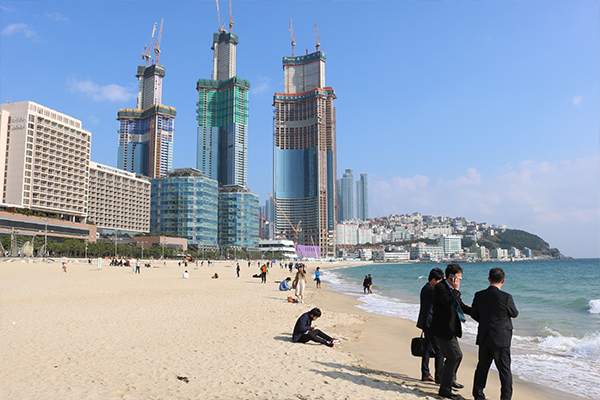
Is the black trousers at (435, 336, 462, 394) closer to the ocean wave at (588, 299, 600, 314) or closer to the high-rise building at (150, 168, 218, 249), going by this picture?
the ocean wave at (588, 299, 600, 314)

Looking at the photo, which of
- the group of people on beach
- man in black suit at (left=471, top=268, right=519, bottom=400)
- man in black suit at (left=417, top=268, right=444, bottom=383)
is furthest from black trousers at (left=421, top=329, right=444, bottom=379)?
man in black suit at (left=471, top=268, right=519, bottom=400)

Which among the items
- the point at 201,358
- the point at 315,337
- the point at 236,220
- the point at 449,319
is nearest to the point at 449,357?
the point at 449,319

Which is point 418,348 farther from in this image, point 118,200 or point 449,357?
point 118,200

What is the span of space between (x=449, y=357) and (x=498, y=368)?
69 cm

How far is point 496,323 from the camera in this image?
5734 mm

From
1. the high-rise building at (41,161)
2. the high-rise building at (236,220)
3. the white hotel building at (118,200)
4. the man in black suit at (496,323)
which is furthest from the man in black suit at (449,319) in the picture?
the high-rise building at (236,220)

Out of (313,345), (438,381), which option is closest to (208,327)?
(313,345)

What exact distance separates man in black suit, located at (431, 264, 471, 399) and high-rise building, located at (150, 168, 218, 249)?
147128 mm

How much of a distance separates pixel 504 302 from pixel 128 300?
17875 mm

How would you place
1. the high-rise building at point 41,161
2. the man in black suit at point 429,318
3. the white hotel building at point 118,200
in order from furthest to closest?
the white hotel building at point 118,200 → the high-rise building at point 41,161 → the man in black suit at point 429,318

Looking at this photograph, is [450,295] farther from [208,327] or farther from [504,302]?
[208,327]

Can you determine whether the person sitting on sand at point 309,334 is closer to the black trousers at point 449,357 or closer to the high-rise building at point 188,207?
the black trousers at point 449,357

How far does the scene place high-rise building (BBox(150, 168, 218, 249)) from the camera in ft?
493

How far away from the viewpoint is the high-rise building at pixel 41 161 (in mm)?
102812
